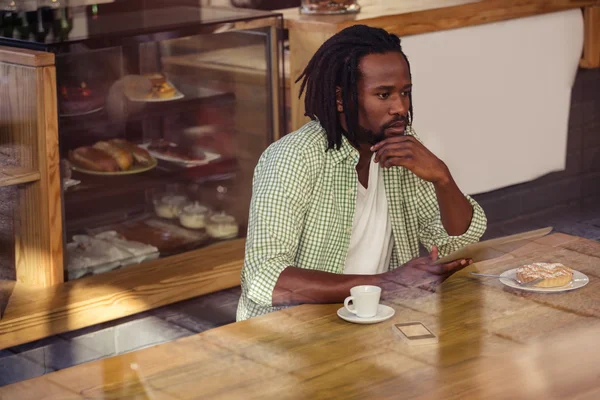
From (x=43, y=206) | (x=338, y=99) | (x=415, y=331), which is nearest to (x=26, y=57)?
(x=43, y=206)

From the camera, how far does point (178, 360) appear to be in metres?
1.88

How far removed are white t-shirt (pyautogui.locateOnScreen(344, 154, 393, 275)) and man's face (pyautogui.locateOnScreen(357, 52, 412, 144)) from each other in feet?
0.56

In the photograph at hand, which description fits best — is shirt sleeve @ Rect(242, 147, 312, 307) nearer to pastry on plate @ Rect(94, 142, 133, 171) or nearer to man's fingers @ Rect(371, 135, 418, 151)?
man's fingers @ Rect(371, 135, 418, 151)

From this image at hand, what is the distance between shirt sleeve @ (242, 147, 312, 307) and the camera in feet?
7.57

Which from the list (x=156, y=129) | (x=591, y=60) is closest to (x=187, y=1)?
(x=156, y=129)

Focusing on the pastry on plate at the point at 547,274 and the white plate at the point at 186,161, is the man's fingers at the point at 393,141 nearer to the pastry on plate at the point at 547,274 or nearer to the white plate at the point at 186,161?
the pastry on plate at the point at 547,274

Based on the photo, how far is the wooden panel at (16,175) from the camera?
11.0ft

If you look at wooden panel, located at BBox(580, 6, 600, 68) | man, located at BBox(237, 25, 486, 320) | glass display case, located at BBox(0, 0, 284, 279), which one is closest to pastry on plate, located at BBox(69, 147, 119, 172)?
glass display case, located at BBox(0, 0, 284, 279)

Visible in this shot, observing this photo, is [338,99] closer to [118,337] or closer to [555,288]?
[555,288]

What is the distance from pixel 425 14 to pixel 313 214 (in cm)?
192

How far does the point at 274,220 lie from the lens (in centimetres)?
236

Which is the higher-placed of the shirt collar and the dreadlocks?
the dreadlocks

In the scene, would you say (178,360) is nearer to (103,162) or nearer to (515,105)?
(103,162)

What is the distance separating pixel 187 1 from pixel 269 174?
1.92 metres
